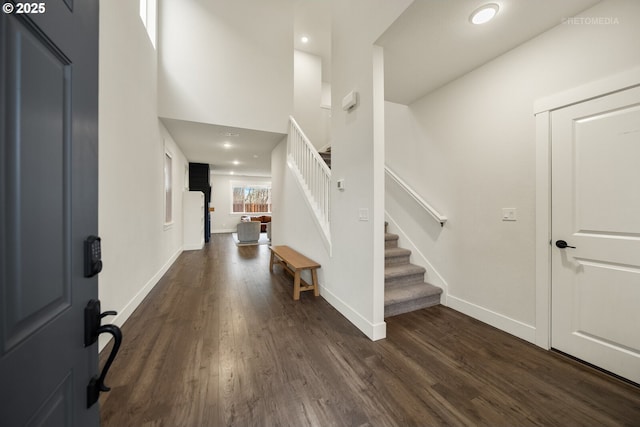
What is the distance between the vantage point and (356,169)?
2.43m

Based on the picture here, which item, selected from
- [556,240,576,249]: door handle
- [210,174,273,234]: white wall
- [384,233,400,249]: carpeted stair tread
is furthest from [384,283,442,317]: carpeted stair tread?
[210,174,273,234]: white wall

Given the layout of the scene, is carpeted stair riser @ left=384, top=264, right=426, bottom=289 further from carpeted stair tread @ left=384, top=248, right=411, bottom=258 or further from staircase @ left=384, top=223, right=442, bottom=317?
carpeted stair tread @ left=384, top=248, right=411, bottom=258

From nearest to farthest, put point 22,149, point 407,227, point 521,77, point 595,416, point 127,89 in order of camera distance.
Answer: point 22,149 → point 595,416 → point 521,77 → point 127,89 → point 407,227

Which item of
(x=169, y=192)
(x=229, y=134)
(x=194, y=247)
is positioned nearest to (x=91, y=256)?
(x=229, y=134)

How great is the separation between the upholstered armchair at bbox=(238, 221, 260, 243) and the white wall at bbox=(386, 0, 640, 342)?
5.58 m

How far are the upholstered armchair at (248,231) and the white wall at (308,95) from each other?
328 centimetres

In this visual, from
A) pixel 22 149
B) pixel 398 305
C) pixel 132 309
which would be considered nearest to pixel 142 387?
pixel 132 309

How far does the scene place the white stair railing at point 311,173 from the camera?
321cm

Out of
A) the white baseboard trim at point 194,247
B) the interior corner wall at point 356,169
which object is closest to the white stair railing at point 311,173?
the interior corner wall at point 356,169

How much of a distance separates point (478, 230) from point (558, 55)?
1.62 m

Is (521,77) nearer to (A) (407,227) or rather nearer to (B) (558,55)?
(B) (558,55)

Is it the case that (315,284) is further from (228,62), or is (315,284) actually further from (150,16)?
(150,16)

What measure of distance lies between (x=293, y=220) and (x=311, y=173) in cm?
105

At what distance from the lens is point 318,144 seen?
6379 mm
